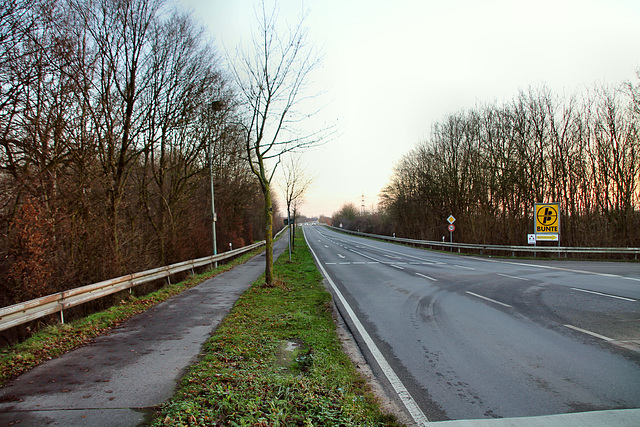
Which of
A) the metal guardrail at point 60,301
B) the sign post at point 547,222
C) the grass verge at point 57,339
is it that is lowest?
the grass verge at point 57,339

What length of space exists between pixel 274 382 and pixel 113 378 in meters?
2.15

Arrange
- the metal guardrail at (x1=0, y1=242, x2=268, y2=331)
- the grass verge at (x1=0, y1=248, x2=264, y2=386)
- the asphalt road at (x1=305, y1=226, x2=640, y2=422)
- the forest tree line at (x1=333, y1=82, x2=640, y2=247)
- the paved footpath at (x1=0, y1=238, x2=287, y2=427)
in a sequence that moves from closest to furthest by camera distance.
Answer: the paved footpath at (x1=0, y1=238, x2=287, y2=427) < the asphalt road at (x1=305, y1=226, x2=640, y2=422) < the grass verge at (x1=0, y1=248, x2=264, y2=386) < the metal guardrail at (x1=0, y1=242, x2=268, y2=331) < the forest tree line at (x1=333, y1=82, x2=640, y2=247)

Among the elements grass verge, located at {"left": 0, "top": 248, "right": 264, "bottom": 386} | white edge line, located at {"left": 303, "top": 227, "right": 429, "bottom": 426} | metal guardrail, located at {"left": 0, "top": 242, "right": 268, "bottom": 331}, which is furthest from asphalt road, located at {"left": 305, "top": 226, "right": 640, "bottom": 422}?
metal guardrail, located at {"left": 0, "top": 242, "right": 268, "bottom": 331}

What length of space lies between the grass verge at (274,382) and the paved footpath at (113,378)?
29 centimetres

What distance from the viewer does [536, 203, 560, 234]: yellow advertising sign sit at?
2440 centimetres

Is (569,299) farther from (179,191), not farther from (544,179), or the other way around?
(544,179)

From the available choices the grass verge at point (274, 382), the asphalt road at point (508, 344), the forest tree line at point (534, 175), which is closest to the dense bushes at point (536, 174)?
the forest tree line at point (534, 175)

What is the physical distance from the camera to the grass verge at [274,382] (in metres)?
3.59

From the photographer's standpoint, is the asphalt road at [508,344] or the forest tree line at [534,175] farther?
the forest tree line at [534,175]

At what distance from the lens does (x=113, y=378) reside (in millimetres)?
A: 4805

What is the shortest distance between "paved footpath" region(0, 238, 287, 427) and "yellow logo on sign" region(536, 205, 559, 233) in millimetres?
23661

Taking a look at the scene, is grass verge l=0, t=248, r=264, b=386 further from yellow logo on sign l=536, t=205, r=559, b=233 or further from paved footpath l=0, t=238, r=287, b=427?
yellow logo on sign l=536, t=205, r=559, b=233

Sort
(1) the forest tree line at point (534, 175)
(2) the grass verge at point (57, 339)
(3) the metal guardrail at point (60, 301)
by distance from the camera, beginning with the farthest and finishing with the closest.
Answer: (1) the forest tree line at point (534, 175), (3) the metal guardrail at point (60, 301), (2) the grass verge at point (57, 339)

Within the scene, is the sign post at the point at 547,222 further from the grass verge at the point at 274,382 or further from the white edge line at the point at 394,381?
the grass verge at the point at 274,382
